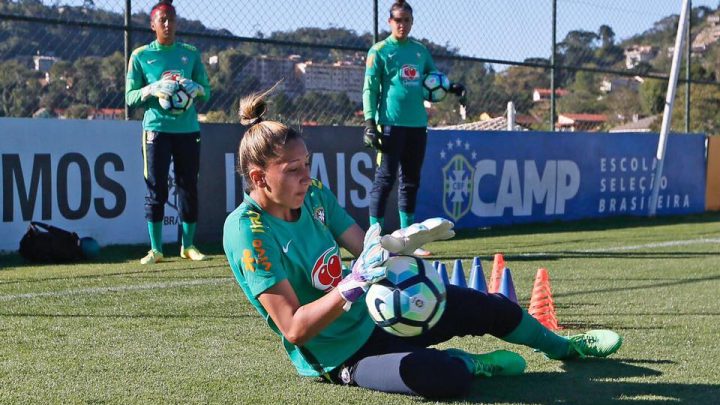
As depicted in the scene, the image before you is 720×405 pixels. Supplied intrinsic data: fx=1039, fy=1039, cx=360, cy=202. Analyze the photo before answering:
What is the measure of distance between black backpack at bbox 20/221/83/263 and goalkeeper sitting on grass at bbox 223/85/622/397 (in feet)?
16.9

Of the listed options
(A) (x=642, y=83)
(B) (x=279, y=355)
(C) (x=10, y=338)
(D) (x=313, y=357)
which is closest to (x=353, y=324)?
(D) (x=313, y=357)

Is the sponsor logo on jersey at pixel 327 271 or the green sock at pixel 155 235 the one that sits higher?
the sponsor logo on jersey at pixel 327 271

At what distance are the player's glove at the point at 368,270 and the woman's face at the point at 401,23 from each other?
598 cm

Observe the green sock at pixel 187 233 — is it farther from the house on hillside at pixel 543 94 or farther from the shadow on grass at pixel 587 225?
the house on hillside at pixel 543 94

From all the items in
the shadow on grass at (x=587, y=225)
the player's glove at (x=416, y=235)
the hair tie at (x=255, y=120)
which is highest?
the hair tie at (x=255, y=120)

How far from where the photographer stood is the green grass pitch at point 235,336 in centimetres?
411

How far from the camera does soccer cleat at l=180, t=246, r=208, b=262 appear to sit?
29.5 ft

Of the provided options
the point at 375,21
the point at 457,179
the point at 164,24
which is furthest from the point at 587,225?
the point at 164,24

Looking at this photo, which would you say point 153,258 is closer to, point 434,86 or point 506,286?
point 434,86

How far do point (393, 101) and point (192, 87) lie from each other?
1.82 meters

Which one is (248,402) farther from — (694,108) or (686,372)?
(694,108)

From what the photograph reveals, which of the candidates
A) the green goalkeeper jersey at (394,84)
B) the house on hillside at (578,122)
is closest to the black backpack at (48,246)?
the green goalkeeper jersey at (394,84)

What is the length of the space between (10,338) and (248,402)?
188 centimetres

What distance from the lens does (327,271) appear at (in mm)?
4008
